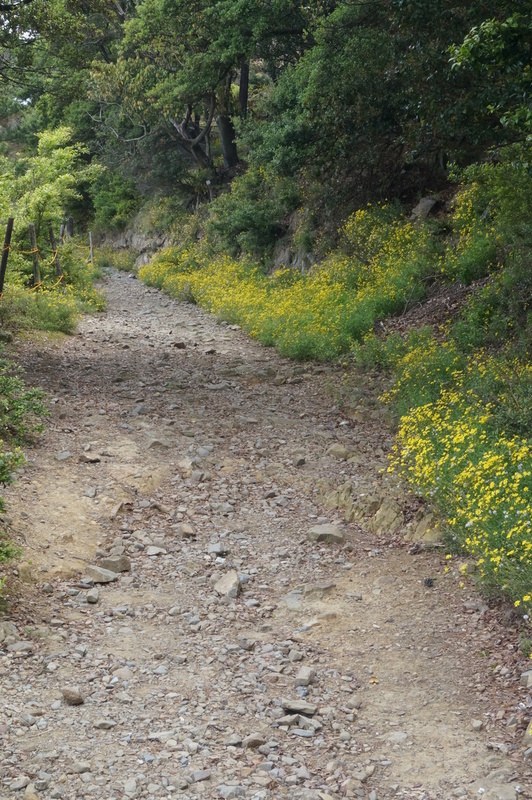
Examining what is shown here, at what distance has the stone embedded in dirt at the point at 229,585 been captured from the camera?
5633 millimetres

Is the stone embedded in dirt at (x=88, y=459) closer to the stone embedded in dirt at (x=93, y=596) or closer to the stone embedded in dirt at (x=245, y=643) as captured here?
the stone embedded in dirt at (x=93, y=596)

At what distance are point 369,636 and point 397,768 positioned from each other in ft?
4.10

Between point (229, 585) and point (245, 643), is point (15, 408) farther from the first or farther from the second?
point (245, 643)

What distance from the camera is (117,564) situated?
5977mm

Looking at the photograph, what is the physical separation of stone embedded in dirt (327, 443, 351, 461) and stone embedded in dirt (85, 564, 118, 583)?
2.98 meters

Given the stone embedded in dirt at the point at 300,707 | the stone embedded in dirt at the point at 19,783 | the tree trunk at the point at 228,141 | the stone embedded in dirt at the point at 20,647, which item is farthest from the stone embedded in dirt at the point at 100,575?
the tree trunk at the point at 228,141

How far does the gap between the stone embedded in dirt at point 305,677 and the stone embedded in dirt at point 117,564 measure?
1918mm

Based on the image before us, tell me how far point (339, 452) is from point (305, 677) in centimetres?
377

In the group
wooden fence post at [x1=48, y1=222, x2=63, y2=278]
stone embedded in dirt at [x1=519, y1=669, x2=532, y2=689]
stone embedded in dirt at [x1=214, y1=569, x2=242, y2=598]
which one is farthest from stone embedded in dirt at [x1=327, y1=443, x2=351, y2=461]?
wooden fence post at [x1=48, y1=222, x2=63, y2=278]

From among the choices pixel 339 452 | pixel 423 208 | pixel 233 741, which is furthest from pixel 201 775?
pixel 423 208

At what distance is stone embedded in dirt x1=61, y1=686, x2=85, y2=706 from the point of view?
4.36 m

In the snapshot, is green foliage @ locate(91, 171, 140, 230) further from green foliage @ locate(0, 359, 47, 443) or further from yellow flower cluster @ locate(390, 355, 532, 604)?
yellow flower cluster @ locate(390, 355, 532, 604)

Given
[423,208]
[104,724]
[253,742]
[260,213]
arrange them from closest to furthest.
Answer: [253,742] → [104,724] → [423,208] → [260,213]

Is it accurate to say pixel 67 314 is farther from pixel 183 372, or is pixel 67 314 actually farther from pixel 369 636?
pixel 369 636
